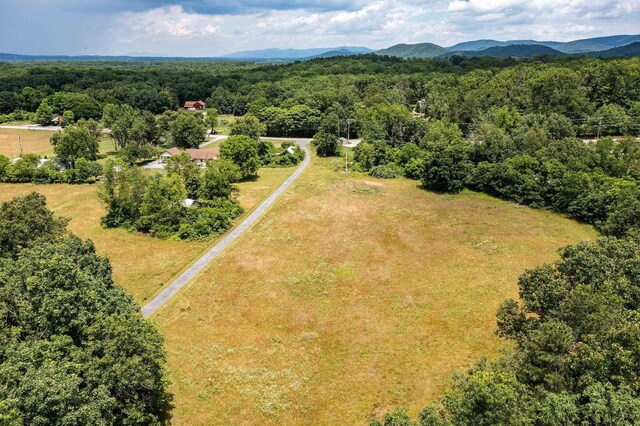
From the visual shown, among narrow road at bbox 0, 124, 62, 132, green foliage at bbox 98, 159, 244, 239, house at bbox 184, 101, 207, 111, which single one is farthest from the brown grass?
green foliage at bbox 98, 159, 244, 239

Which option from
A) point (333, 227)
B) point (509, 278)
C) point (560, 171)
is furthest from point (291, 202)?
point (560, 171)

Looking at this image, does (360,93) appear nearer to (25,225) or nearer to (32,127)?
(32,127)

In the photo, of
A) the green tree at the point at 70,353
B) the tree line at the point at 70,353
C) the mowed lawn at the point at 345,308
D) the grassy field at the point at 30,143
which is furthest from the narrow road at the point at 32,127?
the green tree at the point at 70,353

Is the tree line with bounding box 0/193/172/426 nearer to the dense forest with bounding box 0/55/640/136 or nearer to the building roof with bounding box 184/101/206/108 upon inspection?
the dense forest with bounding box 0/55/640/136

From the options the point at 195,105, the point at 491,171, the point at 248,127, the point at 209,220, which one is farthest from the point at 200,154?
the point at 195,105

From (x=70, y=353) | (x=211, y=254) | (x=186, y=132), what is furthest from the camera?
(x=186, y=132)

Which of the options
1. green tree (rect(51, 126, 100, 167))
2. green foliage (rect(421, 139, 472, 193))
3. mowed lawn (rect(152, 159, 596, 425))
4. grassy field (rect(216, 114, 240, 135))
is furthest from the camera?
grassy field (rect(216, 114, 240, 135))

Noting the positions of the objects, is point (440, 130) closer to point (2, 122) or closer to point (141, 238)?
point (141, 238)
